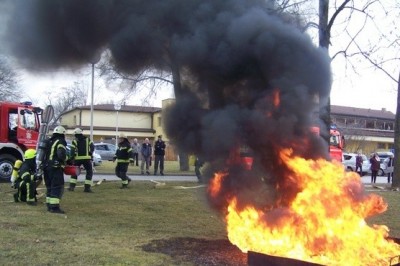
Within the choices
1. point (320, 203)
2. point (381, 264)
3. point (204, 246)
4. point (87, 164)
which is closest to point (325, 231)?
point (320, 203)

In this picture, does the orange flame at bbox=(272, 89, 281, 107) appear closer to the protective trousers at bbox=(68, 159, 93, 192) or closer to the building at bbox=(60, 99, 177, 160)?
the protective trousers at bbox=(68, 159, 93, 192)

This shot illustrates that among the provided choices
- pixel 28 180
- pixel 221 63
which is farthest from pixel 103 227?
pixel 221 63

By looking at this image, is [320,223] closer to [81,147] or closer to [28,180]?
[28,180]

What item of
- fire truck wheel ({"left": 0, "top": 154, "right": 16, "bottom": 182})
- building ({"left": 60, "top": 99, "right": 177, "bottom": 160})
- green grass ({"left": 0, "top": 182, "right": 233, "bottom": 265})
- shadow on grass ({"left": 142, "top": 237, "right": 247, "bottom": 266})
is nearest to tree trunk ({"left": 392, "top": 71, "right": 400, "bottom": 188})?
green grass ({"left": 0, "top": 182, "right": 233, "bottom": 265})

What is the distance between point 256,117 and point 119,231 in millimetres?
3372

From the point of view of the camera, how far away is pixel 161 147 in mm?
20375

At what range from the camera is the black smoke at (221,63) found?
21.8 feet

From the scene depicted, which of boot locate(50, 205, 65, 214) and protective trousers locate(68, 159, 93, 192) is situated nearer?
boot locate(50, 205, 65, 214)

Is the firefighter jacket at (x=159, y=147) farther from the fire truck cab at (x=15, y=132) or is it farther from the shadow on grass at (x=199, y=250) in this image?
the shadow on grass at (x=199, y=250)

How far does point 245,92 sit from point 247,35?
817 millimetres

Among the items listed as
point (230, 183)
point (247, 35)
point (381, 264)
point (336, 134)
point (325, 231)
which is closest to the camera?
point (381, 264)

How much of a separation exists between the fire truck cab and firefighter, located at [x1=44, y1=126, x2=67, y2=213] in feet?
23.0

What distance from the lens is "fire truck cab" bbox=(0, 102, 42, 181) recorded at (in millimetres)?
16250

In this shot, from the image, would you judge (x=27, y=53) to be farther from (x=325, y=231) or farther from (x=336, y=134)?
(x=336, y=134)
